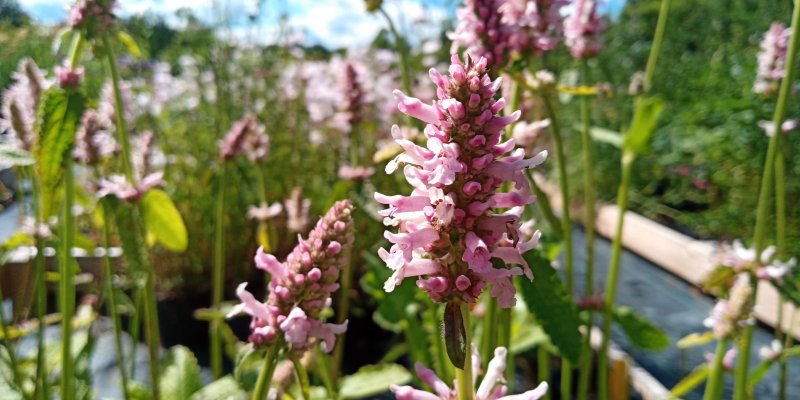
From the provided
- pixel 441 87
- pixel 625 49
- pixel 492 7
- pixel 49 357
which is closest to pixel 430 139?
pixel 441 87

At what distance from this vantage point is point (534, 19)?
0.85 meters

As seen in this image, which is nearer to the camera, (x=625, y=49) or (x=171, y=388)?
(x=171, y=388)

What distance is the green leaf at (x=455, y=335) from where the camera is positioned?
0.40 metres

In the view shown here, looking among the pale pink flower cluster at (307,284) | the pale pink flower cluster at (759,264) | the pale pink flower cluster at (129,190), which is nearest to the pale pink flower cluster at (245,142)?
the pale pink flower cluster at (129,190)

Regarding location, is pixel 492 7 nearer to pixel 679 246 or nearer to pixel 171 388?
pixel 171 388

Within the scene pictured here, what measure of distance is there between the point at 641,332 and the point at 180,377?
0.82m

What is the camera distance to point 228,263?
2197 millimetres

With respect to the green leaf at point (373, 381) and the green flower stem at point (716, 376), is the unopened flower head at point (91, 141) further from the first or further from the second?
the green flower stem at point (716, 376)

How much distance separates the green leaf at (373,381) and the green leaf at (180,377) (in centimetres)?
24

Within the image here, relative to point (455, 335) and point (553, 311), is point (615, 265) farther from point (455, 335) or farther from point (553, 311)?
point (455, 335)

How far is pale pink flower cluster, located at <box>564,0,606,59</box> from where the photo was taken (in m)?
1.17

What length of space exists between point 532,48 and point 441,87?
0.48 metres

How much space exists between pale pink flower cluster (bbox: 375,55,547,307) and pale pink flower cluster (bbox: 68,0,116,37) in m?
0.63

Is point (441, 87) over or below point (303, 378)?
over
